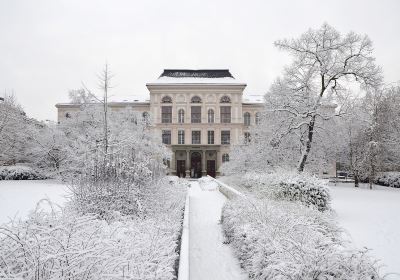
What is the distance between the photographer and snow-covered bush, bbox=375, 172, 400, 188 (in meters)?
27.8

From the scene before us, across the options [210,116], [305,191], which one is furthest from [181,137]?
[305,191]

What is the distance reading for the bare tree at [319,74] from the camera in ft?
63.3

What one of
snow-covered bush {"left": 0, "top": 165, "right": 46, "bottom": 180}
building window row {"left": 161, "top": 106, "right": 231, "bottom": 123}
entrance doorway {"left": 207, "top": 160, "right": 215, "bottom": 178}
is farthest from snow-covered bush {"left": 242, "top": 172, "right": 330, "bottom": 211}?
building window row {"left": 161, "top": 106, "right": 231, "bottom": 123}

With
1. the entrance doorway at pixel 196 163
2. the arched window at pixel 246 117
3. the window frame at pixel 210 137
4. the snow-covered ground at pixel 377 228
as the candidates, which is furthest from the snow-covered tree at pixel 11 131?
the arched window at pixel 246 117

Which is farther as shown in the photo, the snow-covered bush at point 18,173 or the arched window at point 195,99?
the arched window at point 195,99

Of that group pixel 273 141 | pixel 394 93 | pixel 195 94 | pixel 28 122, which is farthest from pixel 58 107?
pixel 394 93

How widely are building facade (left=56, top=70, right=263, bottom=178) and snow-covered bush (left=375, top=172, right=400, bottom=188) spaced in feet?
68.4

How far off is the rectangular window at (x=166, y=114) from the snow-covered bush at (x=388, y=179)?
1119 inches

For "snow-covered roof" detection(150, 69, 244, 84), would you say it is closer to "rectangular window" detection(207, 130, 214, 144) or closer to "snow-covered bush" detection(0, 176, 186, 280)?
"rectangular window" detection(207, 130, 214, 144)

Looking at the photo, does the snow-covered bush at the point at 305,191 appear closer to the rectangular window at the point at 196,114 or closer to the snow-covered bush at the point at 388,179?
the snow-covered bush at the point at 388,179

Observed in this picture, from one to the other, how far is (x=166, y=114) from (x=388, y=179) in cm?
3004

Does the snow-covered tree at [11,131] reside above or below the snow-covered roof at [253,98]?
below

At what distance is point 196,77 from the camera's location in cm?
5028

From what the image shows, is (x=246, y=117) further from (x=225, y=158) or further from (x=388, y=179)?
(x=388, y=179)
